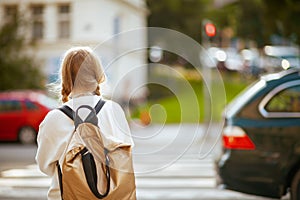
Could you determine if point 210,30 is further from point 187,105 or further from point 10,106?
point 187,105

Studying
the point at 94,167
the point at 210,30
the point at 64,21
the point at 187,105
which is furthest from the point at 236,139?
the point at 64,21

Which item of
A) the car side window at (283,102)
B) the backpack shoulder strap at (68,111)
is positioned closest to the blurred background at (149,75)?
the car side window at (283,102)

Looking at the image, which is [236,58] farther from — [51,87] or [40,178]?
[51,87]

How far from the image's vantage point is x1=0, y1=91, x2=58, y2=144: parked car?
18.4 meters

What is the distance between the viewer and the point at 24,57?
84.4 ft

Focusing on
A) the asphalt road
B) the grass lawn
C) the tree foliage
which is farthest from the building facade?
the asphalt road

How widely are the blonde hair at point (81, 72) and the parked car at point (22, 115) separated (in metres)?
14.9

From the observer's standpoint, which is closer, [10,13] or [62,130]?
[62,130]

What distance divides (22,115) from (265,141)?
498 inches

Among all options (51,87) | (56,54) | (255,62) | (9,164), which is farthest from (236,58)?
(51,87)

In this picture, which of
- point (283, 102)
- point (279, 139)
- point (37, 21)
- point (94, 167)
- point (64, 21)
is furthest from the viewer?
point (37, 21)

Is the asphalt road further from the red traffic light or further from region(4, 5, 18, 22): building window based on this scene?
region(4, 5, 18, 22): building window

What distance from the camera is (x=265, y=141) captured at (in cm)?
679

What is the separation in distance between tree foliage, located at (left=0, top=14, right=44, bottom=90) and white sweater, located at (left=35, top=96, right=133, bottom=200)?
21.8 m
